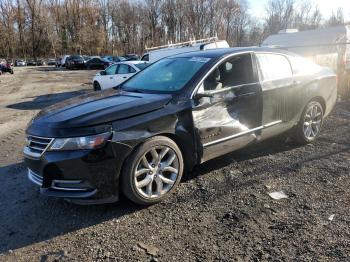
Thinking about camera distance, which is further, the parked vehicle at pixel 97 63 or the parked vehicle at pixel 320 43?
the parked vehicle at pixel 97 63

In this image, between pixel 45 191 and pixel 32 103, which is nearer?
pixel 45 191

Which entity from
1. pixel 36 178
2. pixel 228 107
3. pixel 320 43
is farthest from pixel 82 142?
pixel 320 43

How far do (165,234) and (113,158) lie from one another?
93 centimetres

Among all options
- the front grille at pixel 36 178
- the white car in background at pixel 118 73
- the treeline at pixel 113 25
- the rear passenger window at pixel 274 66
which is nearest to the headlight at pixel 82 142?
the front grille at pixel 36 178

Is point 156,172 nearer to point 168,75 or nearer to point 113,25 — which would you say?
point 168,75

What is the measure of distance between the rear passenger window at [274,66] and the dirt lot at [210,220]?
1262 millimetres

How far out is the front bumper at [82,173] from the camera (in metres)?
3.63

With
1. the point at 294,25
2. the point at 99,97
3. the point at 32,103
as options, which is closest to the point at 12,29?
the point at 294,25

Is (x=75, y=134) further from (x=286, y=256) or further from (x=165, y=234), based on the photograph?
(x=286, y=256)

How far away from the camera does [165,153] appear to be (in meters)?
4.13

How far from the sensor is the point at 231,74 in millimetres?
4969

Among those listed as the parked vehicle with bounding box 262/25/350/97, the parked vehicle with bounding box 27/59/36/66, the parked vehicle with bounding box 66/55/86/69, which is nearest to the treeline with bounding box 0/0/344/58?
the parked vehicle with bounding box 27/59/36/66

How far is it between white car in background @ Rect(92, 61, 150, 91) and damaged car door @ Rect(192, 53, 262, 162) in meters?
8.40

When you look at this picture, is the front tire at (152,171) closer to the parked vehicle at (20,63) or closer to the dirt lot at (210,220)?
the dirt lot at (210,220)
